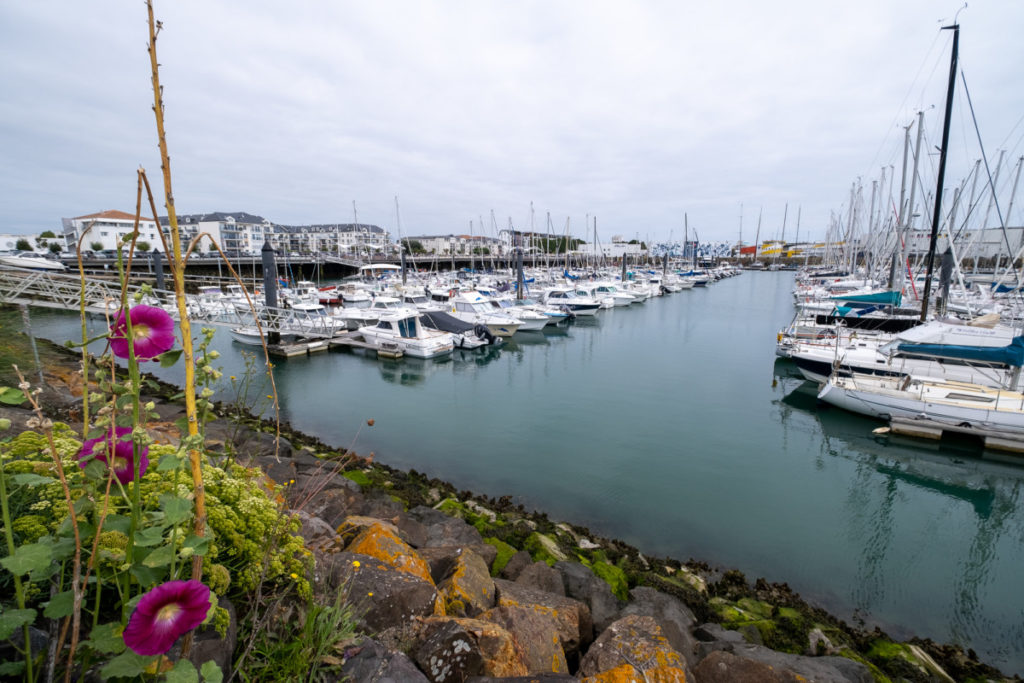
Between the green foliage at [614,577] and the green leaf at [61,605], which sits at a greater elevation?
the green leaf at [61,605]

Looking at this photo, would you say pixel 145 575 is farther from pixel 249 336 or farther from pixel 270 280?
pixel 270 280

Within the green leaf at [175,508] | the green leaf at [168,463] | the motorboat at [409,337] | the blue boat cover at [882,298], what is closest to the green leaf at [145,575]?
the green leaf at [175,508]

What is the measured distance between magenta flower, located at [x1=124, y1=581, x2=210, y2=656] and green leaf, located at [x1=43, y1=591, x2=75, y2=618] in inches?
17.5

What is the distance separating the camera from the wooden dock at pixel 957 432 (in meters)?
13.4

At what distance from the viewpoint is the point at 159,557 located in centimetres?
175

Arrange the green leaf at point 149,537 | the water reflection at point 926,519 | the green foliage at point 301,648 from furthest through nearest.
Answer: the water reflection at point 926,519 < the green foliage at point 301,648 < the green leaf at point 149,537

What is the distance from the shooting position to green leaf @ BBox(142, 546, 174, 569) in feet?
5.65

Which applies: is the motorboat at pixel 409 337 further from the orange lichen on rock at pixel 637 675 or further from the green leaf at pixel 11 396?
the green leaf at pixel 11 396

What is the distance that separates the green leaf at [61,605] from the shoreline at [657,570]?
3.74 metres

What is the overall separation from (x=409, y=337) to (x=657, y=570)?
61.3 feet

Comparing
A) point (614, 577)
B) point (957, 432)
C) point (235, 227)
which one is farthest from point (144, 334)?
point (235, 227)

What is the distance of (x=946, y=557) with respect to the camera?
31.3ft

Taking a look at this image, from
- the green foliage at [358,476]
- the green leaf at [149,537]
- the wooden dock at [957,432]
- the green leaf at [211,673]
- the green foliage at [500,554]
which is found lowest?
the wooden dock at [957,432]

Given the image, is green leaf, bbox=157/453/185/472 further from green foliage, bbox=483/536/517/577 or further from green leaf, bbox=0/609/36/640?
green foliage, bbox=483/536/517/577
